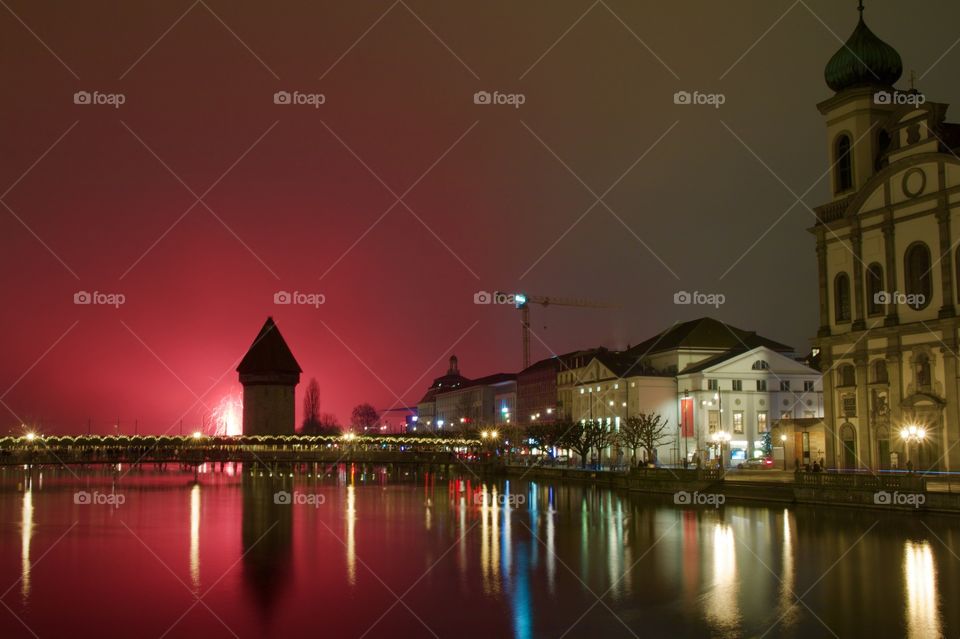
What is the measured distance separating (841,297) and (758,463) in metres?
18.0

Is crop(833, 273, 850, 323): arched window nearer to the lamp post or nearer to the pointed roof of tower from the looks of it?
the lamp post

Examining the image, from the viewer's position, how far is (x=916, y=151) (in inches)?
1682

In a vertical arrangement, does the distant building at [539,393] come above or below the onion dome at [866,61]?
below

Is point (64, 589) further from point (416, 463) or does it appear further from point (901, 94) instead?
point (416, 463)

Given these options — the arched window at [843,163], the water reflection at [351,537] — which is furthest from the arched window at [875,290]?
the water reflection at [351,537]

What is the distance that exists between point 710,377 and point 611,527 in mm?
45060

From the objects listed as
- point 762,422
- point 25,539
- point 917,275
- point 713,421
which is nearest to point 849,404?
point 917,275

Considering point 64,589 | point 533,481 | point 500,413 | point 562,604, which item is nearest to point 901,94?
point 533,481

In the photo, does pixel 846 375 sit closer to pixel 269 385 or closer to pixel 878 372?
pixel 878 372

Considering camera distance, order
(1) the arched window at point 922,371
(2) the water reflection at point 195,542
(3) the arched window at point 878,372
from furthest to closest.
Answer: (3) the arched window at point 878,372
(1) the arched window at point 922,371
(2) the water reflection at point 195,542

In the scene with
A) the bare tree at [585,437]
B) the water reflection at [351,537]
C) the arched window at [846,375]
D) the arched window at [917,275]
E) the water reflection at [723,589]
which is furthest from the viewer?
the bare tree at [585,437]

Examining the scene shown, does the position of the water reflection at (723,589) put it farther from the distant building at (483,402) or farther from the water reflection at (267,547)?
the distant building at (483,402)

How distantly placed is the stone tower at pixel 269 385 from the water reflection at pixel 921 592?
82.6m

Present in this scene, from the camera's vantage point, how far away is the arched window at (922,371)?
41.6 metres
